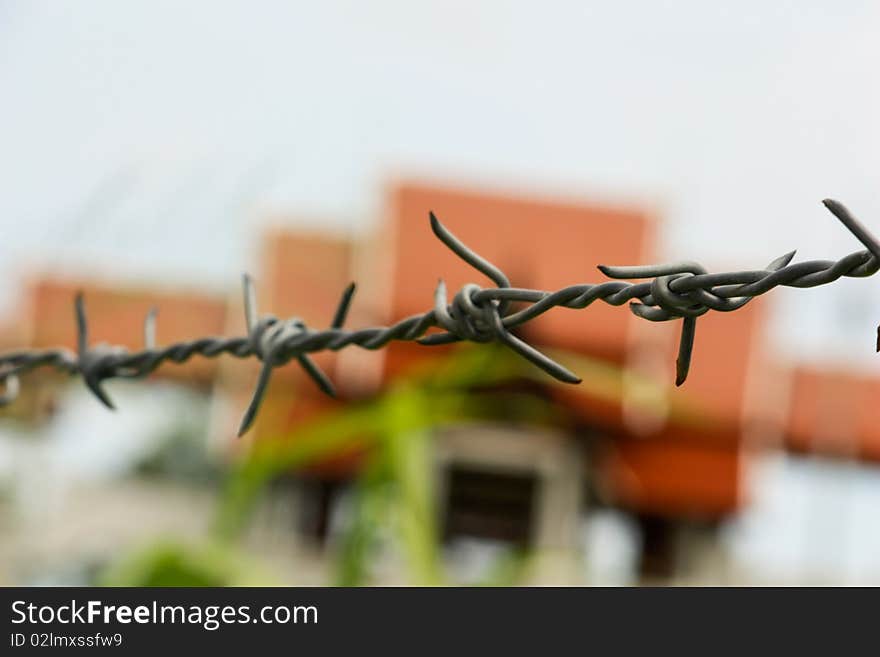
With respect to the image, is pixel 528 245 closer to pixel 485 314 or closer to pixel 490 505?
pixel 490 505

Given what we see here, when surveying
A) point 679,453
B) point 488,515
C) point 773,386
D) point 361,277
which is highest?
point 361,277

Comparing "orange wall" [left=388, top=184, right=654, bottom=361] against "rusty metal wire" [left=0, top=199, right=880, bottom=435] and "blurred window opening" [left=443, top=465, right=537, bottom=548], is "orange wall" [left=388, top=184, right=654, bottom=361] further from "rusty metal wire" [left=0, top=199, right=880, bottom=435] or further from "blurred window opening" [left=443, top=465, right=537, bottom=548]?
"rusty metal wire" [left=0, top=199, right=880, bottom=435]

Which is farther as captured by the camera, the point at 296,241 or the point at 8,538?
the point at 296,241

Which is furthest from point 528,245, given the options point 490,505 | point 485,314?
point 485,314

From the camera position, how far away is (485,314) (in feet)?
2.39

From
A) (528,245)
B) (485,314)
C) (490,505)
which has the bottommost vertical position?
(490,505)

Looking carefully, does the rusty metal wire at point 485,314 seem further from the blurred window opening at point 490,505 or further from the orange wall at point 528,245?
the blurred window opening at point 490,505

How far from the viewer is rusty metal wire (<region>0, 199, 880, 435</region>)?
0.59m

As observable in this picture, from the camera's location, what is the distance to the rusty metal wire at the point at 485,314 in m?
0.59

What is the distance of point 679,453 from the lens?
10.5 meters

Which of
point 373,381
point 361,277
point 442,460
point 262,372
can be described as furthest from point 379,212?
point 262,372

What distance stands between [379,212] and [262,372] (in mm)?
9080
